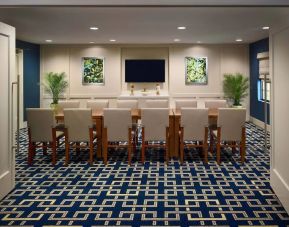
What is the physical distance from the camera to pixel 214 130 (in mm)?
5090

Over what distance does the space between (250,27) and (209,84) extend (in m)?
3.09

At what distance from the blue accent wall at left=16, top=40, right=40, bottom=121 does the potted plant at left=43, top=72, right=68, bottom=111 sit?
29cm

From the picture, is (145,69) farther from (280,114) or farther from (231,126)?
(280,114)

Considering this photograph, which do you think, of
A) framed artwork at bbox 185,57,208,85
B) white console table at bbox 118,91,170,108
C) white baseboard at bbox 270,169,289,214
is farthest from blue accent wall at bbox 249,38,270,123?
white baseboard at bbox 270,169,289,214

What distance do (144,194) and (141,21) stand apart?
118 inches

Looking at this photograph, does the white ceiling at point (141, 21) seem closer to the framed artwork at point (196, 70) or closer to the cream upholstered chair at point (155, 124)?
the cream upholstered chair at point (155, 124)

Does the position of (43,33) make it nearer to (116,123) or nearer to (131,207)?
(116,123)

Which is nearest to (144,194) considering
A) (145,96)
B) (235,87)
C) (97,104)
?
(97,104)

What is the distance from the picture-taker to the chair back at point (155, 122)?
15.6ft

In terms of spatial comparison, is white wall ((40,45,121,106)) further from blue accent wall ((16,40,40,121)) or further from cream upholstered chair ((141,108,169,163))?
cream upholstered chair ((141,108,169,163))

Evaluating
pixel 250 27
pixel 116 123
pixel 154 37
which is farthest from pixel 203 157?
pixel 154 37

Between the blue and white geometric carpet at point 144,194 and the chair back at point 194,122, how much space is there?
404mm

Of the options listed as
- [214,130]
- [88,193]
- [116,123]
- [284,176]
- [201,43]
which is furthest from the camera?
[201,43]

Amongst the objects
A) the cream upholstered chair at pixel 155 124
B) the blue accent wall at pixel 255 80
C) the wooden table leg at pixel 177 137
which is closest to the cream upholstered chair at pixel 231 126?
the wooden table leg at pixel 177 137
